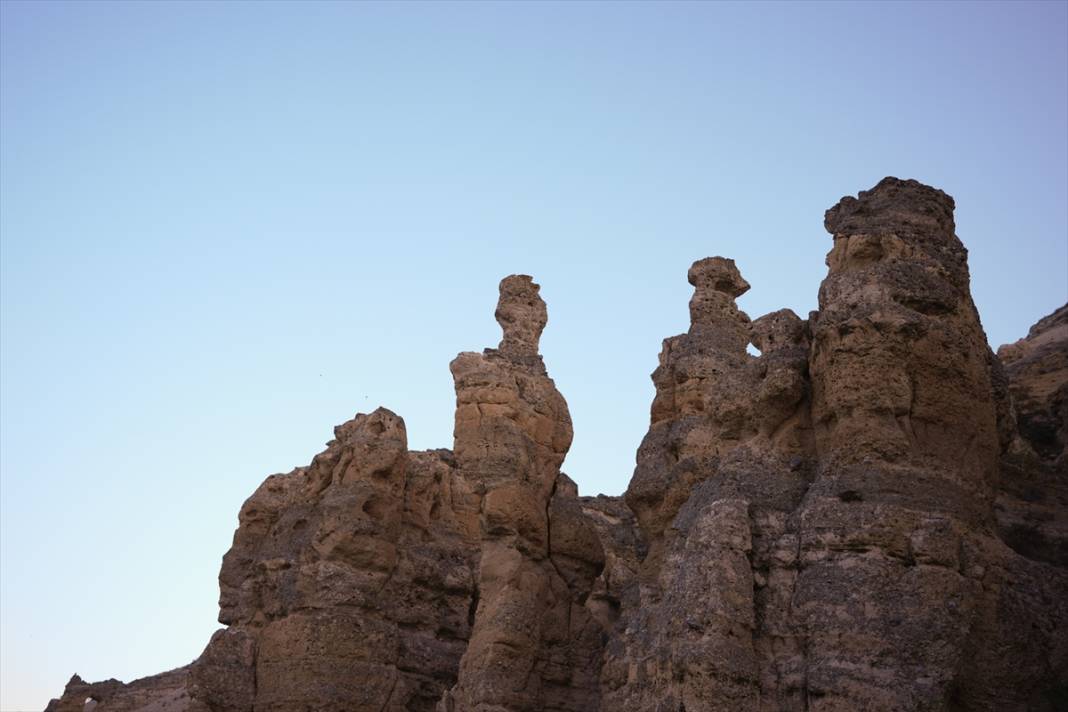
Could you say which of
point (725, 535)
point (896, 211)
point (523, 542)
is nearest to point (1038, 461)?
point (896, 211)

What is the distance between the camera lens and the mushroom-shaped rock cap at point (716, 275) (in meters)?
29.8

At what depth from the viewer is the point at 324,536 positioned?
89.7ft

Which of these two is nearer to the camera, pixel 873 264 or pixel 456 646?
pixel 873 264

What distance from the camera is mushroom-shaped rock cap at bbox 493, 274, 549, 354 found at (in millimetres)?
31422

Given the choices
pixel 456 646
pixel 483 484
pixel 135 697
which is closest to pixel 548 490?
pixel 483 484

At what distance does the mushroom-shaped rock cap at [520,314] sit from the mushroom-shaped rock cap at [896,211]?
9958 millimetres

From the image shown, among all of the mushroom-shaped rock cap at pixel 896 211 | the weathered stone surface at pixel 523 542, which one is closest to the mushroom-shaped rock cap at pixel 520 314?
the weathered stone surface at pixel 523 542

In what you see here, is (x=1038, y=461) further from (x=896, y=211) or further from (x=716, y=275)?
(x=716, y=275)

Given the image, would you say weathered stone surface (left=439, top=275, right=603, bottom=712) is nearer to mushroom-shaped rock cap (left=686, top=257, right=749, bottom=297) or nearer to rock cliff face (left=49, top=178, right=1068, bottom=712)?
rock cliff face (left=49, top=178, right=1068, bottom=712)

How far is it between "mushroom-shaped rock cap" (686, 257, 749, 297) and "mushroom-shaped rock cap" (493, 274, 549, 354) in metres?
3.85

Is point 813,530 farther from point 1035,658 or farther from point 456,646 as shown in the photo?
point 456,646

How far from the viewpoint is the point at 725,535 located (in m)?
19.6

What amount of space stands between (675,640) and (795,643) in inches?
63.1

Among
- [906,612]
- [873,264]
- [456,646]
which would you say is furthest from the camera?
[456,646]
